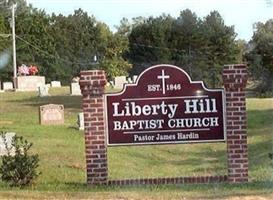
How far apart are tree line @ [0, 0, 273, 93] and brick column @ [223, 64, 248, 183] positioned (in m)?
4.25

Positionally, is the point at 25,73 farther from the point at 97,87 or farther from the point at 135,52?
the point at 97,87

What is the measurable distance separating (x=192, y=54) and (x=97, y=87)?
868 inches

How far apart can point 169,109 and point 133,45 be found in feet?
119

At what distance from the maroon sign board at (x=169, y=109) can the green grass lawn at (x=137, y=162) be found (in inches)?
34.3

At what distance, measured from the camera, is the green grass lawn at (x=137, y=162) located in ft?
32.1

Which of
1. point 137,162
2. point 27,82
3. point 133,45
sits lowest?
point 137,162

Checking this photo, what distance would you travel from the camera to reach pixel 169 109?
1085 cm

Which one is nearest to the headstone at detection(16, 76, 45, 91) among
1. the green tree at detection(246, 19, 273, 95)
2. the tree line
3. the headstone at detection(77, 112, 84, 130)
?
the tree line

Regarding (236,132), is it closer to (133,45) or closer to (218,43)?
(218,43)

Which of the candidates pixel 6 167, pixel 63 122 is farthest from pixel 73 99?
pixel 6 167

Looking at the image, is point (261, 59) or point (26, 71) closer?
point (261, 59)

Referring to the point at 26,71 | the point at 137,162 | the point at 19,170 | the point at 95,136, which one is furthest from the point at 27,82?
the point at 95,136

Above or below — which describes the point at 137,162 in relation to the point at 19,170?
below

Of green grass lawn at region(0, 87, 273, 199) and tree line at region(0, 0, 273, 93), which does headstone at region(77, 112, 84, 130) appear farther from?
tree line at region(0, 0, 273, 93)
